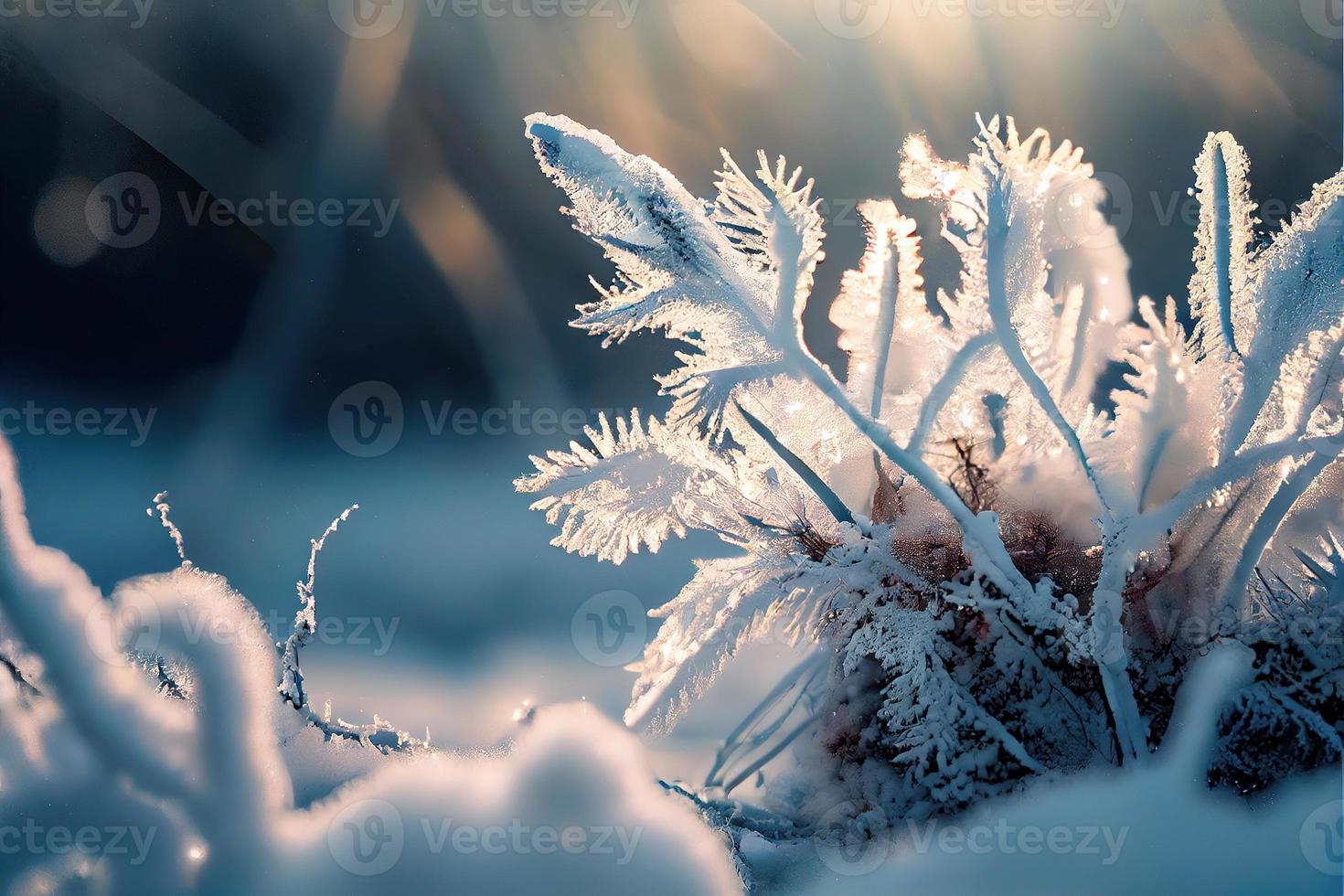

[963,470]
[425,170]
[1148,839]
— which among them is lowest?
[1148,839]

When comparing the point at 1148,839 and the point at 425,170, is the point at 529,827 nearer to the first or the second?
the point at 1148,839

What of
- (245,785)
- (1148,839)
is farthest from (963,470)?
(245,785)

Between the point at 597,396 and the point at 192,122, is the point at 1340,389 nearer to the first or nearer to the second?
the point at 597,396

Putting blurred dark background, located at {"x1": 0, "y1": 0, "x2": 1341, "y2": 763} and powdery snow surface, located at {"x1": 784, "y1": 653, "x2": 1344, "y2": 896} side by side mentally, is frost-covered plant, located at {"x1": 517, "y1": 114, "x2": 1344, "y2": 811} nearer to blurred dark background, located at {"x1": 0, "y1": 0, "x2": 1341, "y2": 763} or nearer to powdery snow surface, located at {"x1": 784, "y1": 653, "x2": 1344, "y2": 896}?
powdery snow surface, located at {"x1": 784, "y1": 653, "x2": 1344, "y2": 896}

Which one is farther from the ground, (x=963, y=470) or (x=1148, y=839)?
(x=963, y=470)

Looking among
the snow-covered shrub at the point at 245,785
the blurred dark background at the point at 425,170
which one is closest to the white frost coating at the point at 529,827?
the snow-covered shrub at the point at 245,785

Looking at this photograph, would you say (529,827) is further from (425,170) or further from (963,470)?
(425,170)

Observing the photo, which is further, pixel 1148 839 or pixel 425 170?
pixel 425 170

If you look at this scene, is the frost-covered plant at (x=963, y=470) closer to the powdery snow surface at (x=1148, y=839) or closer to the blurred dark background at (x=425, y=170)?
the powdery snow surface at (x=1148, y=839)
